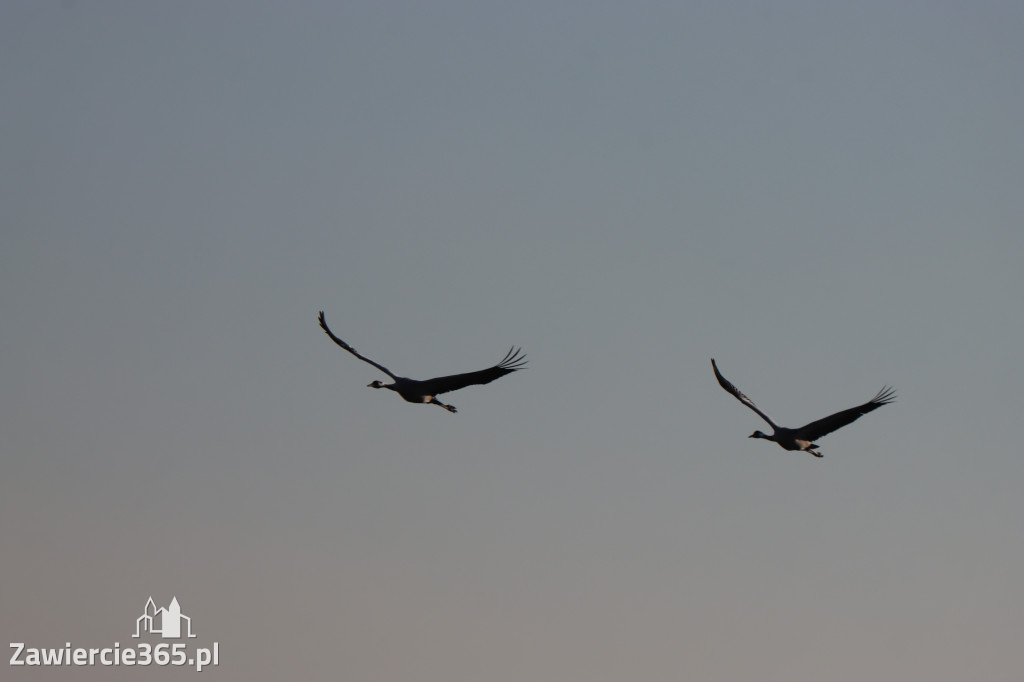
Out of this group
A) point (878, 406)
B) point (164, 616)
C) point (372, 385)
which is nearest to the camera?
point (878, 406)

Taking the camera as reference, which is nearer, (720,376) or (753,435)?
(720,376)

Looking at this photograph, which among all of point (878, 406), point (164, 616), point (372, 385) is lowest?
point (878, 406)

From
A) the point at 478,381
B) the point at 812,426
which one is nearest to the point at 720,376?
the point at 812,426

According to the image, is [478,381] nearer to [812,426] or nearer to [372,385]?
[372,385]

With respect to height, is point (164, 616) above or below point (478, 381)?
above

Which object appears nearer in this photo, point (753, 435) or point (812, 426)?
point (812, 426)

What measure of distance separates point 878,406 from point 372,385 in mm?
16009

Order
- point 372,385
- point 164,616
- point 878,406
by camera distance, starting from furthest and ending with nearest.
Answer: point 164,616, point 372,385, point 878,406

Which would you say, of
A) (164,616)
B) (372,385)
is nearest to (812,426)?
(372,385)

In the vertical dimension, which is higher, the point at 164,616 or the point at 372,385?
the point at 164,616

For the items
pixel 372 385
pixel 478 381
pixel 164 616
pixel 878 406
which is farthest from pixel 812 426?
pixel 164 616

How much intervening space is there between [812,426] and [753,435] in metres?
4.08

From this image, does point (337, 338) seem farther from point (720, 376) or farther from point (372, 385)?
point (720, 376)

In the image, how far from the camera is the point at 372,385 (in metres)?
49.1
